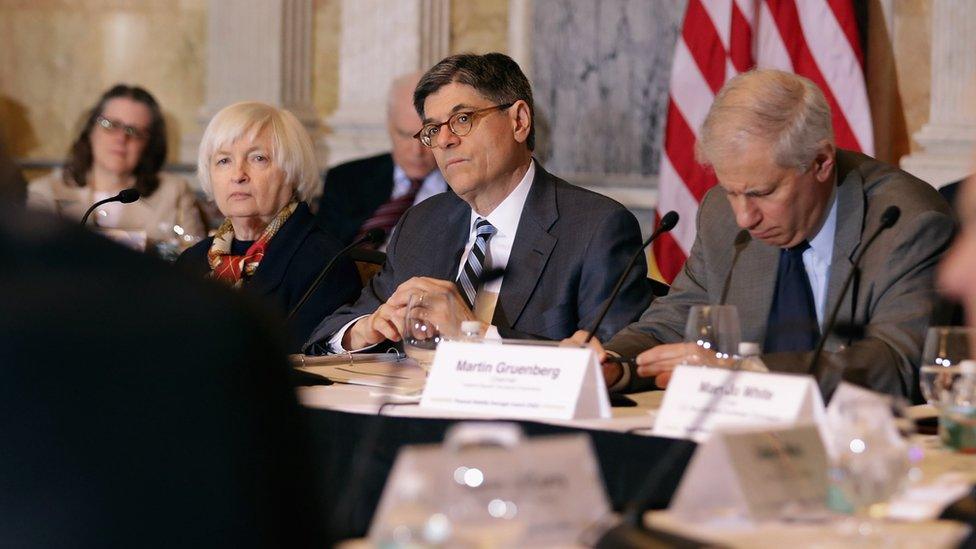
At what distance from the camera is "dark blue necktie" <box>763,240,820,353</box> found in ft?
10.2

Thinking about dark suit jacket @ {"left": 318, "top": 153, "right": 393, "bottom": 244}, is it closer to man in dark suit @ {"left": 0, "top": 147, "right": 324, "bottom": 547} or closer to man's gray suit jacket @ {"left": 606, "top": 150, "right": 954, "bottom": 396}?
man's gray suit jacket @ {"left": 606, "top": 150, "right": 954, "bottom": 396}

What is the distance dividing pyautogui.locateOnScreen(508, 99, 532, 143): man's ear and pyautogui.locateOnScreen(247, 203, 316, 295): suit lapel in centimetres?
77

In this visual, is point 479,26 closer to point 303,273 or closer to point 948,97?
point 948,97

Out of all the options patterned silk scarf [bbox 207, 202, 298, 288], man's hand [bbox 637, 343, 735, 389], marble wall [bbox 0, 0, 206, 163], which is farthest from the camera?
marble wall [bbox 0, 0, 206, 163]

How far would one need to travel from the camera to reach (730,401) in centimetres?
216

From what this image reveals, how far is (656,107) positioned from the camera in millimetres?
6066

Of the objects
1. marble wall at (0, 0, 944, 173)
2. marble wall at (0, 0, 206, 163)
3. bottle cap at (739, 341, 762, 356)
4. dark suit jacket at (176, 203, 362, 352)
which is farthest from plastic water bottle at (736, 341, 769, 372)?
marble wall at (0, 0, 206, 163)

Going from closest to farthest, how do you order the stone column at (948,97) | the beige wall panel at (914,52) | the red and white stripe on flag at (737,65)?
the red and white stripe on flag at (737,65) < the stone column at (948,97) < the beige wall panel at (914,52)

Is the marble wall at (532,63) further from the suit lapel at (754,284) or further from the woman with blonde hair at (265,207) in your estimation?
the suit lapel at (754,284)

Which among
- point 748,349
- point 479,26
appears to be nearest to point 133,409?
point 748,349

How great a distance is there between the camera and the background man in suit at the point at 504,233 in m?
3.54

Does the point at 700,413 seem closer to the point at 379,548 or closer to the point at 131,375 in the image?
the point at 379,548

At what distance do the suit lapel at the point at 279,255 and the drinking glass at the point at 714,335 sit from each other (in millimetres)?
1729

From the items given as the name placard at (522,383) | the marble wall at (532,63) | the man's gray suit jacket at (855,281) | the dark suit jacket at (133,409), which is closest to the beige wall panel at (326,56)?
the marble wall at (532,63)
